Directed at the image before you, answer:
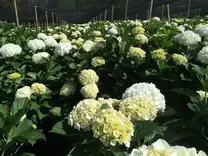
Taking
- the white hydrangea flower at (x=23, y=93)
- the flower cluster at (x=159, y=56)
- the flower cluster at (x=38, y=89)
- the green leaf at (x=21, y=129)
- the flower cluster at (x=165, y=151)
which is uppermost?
the flower cluster at (x=165, y=151)

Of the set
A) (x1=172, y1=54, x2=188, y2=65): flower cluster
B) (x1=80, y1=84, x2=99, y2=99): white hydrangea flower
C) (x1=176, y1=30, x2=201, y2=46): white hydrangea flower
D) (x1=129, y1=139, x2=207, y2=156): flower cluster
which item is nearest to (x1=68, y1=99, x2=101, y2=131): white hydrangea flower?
(x1=129, y1=139, x2=207, y2=156): flower cluster

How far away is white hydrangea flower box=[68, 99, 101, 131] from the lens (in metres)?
1.35

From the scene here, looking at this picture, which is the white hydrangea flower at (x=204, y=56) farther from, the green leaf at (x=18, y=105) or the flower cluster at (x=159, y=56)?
the green leaf at (x=18, y=105)

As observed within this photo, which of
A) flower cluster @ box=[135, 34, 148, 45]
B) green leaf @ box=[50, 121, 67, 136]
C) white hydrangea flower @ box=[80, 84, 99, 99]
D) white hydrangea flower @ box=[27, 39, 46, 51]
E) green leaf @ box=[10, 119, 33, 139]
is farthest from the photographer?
white hydrangea flower @ box=[27, 39, 46, 51]

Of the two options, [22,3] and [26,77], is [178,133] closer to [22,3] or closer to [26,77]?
[26,77]

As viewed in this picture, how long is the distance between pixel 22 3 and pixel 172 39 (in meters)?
25.3

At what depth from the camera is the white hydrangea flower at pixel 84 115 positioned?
135cm

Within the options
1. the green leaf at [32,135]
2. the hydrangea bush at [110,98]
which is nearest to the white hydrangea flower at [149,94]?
the hydrangea bush at [110,98]

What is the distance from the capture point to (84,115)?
1355 millimetres

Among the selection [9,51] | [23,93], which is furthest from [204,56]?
[9,51]

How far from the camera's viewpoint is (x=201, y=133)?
1.80 m

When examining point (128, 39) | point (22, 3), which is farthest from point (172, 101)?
point (22, 3)

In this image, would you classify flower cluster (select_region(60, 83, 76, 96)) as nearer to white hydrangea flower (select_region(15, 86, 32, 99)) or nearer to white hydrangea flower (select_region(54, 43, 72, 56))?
white hydrangea flower (select_region(15, 86, 32, 99))

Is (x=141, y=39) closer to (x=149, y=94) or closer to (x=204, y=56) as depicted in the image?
(x=204, y=56)
